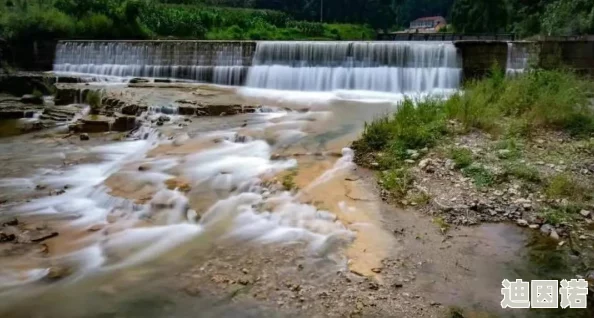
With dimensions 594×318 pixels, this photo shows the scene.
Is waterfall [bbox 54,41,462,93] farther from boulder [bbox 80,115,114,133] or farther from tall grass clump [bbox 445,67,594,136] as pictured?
boulder [bbox 80,115,114,133]

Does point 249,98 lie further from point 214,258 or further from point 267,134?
point 214,258

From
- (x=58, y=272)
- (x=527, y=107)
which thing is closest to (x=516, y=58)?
(x=527, y=107)

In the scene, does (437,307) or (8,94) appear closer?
(437,307)

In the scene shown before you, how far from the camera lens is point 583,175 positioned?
6.18m

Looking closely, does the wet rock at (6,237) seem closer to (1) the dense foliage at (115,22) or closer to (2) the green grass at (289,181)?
(2) the green grass at (289,181)

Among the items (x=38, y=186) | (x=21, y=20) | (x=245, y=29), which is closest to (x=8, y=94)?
(x=21, y=20)

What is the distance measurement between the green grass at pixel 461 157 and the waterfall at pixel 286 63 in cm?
823

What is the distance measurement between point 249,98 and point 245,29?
1890 centimetres

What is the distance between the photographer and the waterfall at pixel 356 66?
15094mm

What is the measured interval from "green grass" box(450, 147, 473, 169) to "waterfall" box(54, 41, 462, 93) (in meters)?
8.23

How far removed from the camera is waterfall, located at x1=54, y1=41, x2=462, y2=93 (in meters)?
15.2

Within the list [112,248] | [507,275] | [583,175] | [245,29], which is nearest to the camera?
A: [507,275]

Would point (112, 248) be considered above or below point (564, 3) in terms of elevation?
below

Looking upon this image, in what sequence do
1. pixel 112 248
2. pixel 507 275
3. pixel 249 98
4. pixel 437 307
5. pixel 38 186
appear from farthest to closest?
pixel 249 98
pixel 38 186
pixel 112 248
pixel 507 275
pixel 437 307
